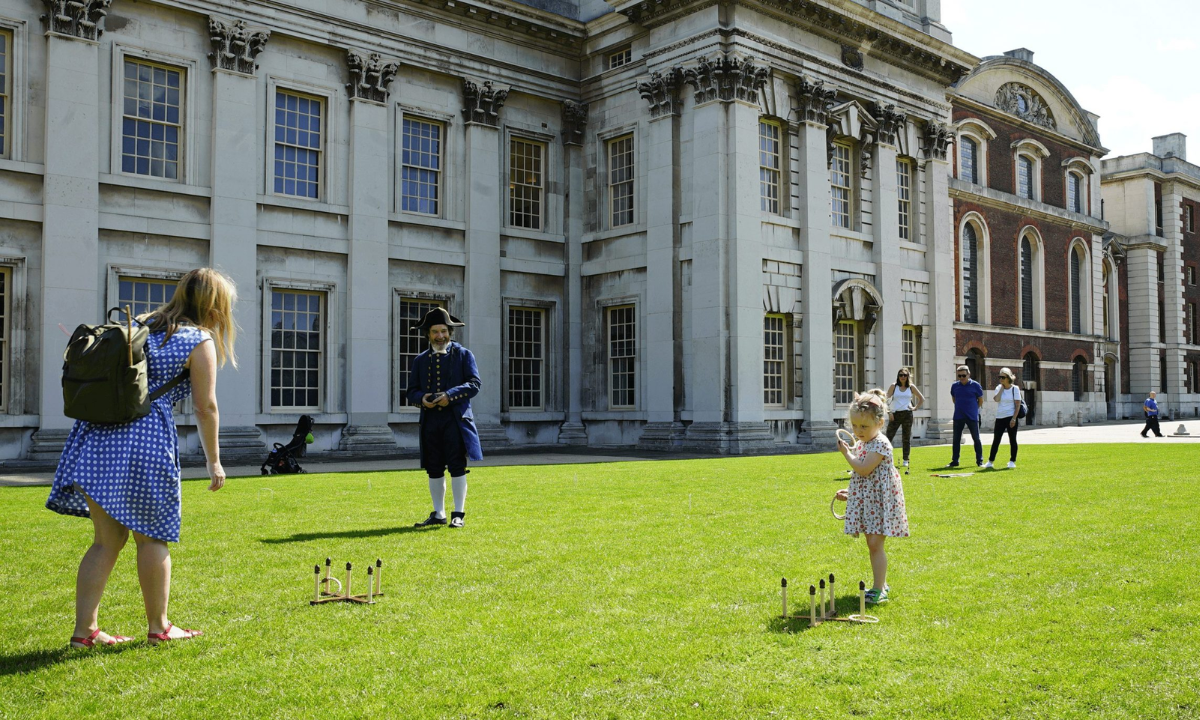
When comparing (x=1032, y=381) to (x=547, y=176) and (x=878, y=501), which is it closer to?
(x=547, y=176)

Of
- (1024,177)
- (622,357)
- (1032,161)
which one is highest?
(1032,161)

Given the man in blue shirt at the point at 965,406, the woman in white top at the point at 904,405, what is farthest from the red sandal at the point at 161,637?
the man in blue shirt at the point at 965,406

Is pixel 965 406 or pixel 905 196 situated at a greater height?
pixel 905 196

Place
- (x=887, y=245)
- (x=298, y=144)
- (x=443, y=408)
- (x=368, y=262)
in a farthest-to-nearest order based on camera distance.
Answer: (x=887, y=245) < (x=368, y=262) < (x=298, y=144) < (x=443, y=408)

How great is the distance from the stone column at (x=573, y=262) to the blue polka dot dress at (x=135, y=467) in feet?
75.1

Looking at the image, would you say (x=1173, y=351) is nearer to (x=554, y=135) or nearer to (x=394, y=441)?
(x=554, y=135)

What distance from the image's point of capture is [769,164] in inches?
1054

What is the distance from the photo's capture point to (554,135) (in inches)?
1123

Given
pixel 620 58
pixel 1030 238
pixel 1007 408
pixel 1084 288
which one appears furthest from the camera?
pixel 1084 288

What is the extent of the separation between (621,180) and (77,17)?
13589 mm

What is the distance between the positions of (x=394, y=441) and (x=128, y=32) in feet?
35.3

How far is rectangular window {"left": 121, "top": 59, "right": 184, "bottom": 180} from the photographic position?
21766mm

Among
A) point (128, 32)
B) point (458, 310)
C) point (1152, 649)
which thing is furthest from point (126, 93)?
point (1152, 649)

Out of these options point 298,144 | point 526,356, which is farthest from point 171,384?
point 526,356
